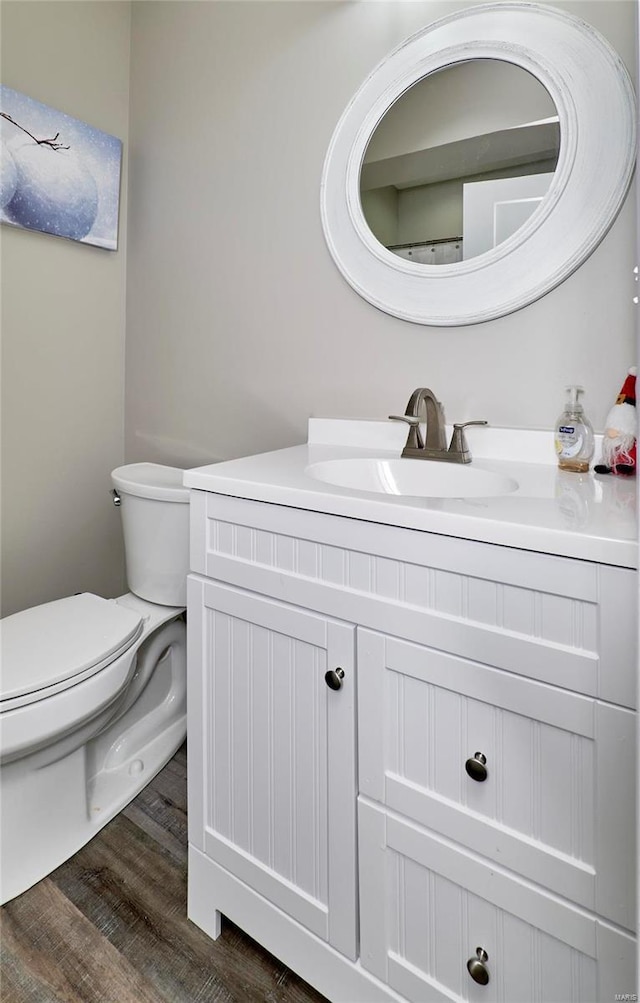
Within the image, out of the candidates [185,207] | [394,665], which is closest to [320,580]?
[394,665]

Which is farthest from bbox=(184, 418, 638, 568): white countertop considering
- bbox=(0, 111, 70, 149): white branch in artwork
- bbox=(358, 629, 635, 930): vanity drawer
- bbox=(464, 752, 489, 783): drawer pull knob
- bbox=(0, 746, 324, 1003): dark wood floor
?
bbox=(0, 111, 70, 149): white branch in artwork

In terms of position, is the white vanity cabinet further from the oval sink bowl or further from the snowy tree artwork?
the snowy tree artwork

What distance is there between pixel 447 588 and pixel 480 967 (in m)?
0.54

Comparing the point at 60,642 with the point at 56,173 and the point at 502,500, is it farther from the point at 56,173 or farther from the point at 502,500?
the point at 56,173

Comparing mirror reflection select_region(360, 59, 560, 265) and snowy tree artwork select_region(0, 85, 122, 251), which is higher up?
snowy tree artwork select_region(0, 85, 122, 251)

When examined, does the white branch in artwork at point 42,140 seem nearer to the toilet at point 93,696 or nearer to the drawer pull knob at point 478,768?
the toilet at point 93,696

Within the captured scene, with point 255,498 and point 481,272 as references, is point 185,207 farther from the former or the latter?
point 255,498

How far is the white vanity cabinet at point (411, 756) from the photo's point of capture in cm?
67

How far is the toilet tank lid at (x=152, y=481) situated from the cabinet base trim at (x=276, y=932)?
0.83 meters

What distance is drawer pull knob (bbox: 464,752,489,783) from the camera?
738 mm

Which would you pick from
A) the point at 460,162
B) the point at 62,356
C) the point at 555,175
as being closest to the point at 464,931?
the point at 555,175

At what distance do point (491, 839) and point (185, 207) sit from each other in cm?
189

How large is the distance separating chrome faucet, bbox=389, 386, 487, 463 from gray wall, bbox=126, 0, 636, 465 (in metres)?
0.11

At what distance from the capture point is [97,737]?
1.45 meters
